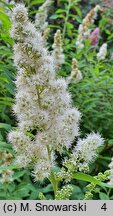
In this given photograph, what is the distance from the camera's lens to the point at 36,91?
59.9 inches

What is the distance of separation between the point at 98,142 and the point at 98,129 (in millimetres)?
1935

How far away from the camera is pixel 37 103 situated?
5.00 feet

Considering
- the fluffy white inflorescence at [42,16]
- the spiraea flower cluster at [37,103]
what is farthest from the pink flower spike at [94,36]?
the spiraea flower cluster at [37,103]

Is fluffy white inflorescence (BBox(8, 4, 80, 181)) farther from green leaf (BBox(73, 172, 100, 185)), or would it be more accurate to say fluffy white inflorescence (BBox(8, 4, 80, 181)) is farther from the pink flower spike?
the pink flower spike

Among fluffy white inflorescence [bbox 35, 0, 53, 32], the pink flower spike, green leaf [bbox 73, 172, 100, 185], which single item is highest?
the pink flower spike

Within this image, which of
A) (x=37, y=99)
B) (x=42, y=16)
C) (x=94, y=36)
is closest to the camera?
(x=37, y=99)

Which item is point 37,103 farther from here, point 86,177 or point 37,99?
point 86,177

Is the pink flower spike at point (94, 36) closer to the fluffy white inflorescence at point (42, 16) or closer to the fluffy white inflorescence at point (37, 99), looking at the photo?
the fluffy white inflorescence at point (42, 16)

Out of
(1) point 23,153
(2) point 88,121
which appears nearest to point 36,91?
(1) point 23,153

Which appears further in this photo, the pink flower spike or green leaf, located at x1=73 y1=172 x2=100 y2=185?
the pink flower spike

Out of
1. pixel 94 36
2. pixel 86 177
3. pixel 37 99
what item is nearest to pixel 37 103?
pixel 37 99

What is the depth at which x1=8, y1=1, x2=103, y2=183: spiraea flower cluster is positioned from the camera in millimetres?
1512

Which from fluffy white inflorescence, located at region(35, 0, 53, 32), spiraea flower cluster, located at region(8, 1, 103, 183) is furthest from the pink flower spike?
spiraea flower cluster, located at region(8, 1, 103, 183)

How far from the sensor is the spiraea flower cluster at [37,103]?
1.51 metres
